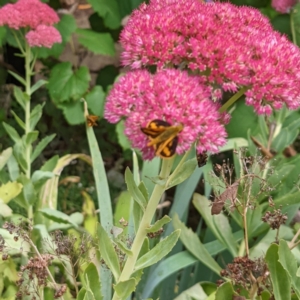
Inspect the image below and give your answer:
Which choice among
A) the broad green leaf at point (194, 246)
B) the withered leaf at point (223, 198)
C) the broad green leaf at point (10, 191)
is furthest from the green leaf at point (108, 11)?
the withered leaf at point (223, 198)

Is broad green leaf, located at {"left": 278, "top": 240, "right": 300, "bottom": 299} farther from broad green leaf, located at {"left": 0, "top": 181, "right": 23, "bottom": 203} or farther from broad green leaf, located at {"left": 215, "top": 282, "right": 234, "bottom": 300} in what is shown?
broad green leaf, located at {"left": 0, "top": 181, "right": 23, "bottom": 203}

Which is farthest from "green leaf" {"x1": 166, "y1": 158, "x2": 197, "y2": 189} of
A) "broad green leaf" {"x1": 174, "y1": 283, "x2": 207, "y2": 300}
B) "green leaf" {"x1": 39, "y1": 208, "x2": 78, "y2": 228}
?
"green leaf" {"x1": 39, "y1": 208, "x2": 78, "y2": 228}

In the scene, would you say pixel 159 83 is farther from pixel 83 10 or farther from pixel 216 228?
pixel 83 10

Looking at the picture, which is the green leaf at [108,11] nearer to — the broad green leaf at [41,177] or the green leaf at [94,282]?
the broad green leaf at [41,177]

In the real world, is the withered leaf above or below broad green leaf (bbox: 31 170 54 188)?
above

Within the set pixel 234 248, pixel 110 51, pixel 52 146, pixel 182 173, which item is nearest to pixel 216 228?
pixel 234 248
